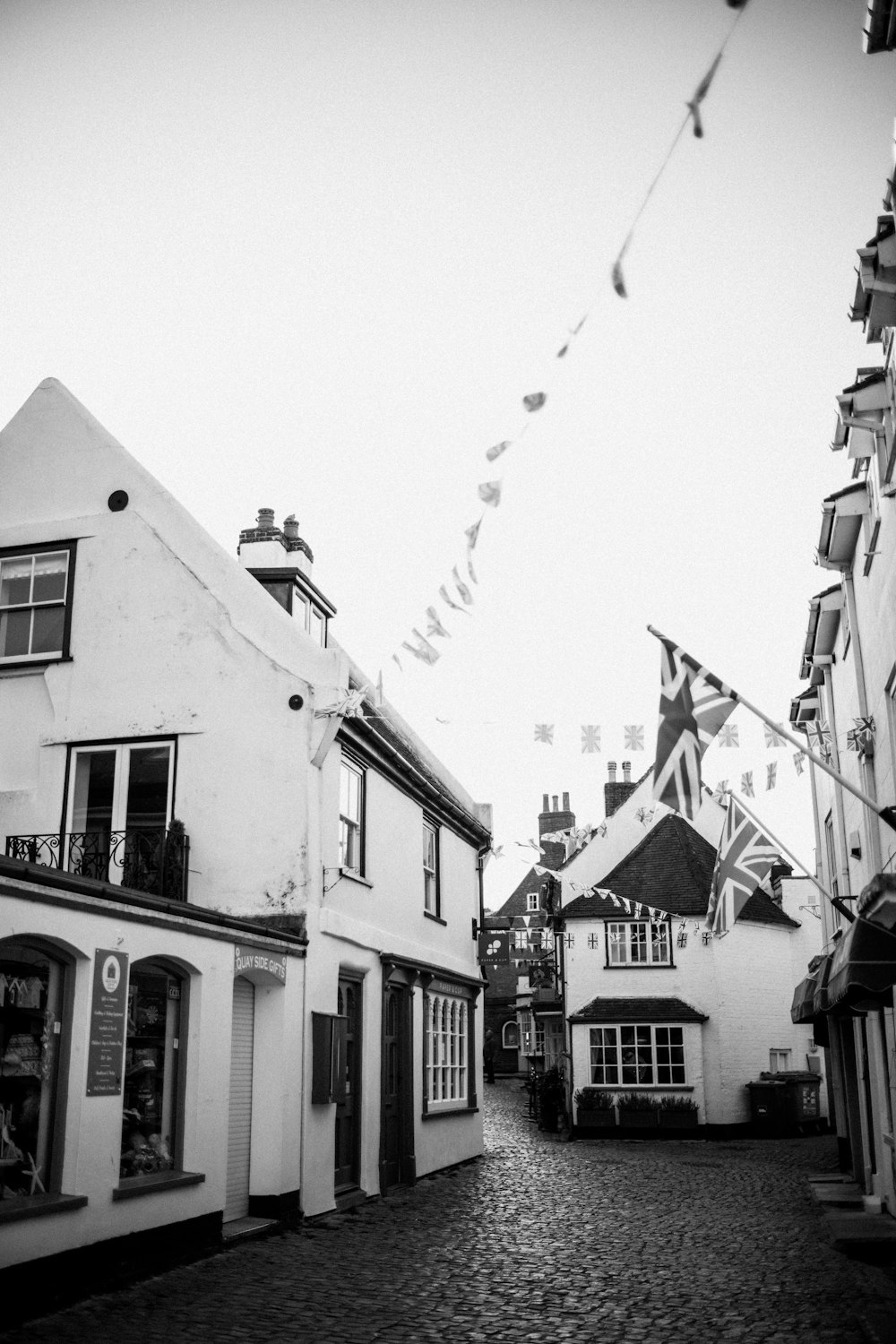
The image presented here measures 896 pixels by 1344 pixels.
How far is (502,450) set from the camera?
8141mm

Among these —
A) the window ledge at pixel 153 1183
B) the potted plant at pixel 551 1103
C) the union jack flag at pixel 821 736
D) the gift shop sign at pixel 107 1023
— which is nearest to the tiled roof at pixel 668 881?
the potted plant at pixel 551 1103

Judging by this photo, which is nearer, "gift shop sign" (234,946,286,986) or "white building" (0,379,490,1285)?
"white building" (0,379,490,1285)

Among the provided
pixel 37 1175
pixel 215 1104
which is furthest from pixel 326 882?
pixel 37 1175

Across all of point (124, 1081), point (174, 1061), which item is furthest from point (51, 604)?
point (124, 1081)

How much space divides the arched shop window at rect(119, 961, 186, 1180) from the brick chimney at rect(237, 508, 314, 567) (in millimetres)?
7942

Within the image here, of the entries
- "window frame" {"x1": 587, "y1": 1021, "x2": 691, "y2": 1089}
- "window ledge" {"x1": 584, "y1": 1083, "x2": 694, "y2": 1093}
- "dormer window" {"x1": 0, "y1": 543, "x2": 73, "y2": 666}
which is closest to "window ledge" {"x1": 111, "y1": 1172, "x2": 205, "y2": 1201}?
"dormer window" {"x1": 0, "y1": 543, "x2": 73, "y2": 666}

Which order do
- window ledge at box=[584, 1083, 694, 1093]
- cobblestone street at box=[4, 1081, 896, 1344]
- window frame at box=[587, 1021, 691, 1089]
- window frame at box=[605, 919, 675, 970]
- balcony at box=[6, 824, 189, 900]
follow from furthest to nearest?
window frame at box=[605, 919, 675, 970]
window frame at box=[587, 1021, 691, 1089]
window ledge at box=[584, 1083, 694, 1093]
balcony at box=[6, 824, 189, 900]
cobblestone street at box=[4, 1081, 896, 1344]

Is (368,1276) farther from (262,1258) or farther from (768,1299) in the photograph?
(768,1299)

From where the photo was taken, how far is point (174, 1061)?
440 inches

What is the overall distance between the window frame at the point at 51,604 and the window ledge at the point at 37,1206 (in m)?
7.28

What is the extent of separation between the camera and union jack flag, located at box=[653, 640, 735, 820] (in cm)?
1045

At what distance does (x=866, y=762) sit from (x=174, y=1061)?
7659mm

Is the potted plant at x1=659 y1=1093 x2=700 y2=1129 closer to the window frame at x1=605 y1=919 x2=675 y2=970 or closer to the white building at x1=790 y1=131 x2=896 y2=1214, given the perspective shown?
the window frame at x1=605 y1=919 x2=675 y2=970

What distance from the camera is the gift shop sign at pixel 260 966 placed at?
12148mm
